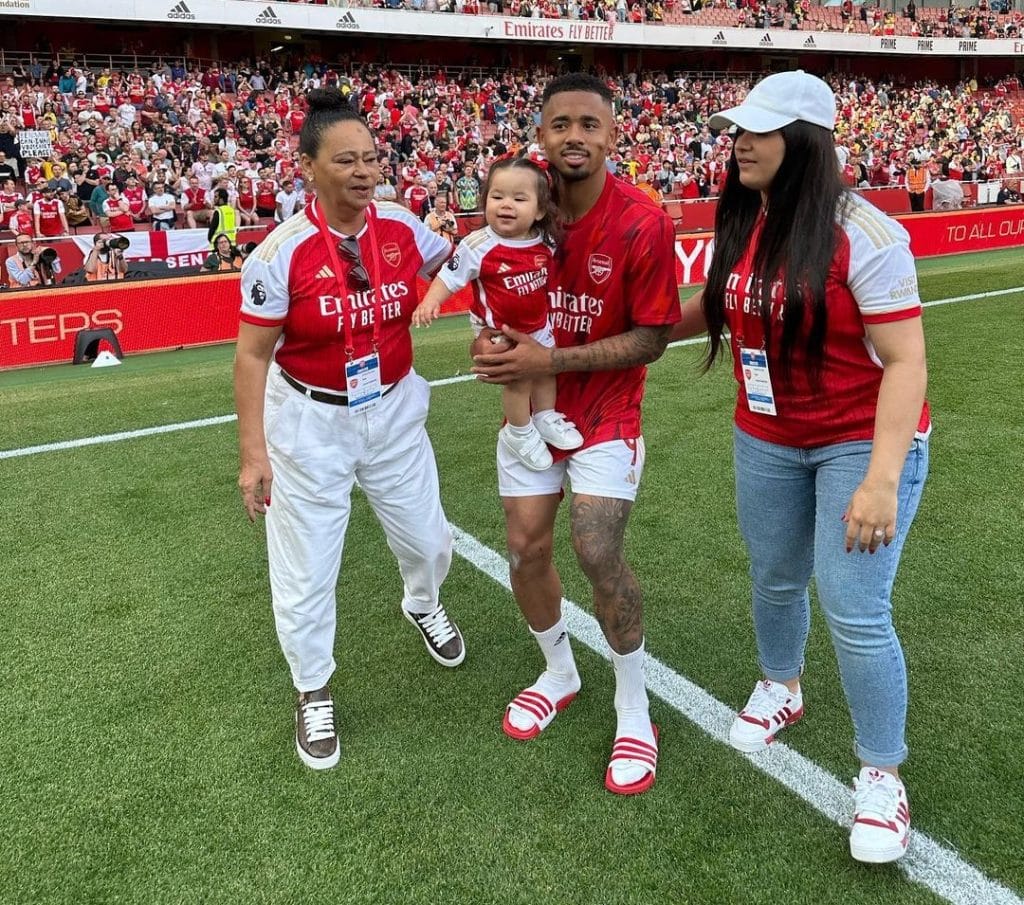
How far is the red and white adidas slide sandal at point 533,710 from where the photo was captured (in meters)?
3.25

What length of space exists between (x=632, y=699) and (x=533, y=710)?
410 mm

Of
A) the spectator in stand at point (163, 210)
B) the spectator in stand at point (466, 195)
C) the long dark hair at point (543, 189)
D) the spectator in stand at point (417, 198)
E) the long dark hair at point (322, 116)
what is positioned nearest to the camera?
the long dark hair at point (543, 189)

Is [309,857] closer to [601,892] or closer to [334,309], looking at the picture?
[601,892]

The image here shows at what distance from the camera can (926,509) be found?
16.8 ft

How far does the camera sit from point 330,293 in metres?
2.97

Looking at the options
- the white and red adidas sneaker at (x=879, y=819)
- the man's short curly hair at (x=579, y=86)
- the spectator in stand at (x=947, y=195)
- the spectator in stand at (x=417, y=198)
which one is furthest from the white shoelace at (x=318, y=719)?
the spectator in stand at (x=947, y=195)

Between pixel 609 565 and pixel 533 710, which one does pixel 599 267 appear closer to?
pixel 609 565

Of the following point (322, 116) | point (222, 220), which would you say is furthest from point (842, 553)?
point (222, 220)

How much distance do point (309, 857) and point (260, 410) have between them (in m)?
1.42

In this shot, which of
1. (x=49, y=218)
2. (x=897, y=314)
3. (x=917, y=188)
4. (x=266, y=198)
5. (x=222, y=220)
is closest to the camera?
(x=897, y=314)

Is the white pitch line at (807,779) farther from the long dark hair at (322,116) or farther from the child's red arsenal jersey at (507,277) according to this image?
the long dark hair at (322,116)

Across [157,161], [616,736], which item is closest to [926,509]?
[616,736]

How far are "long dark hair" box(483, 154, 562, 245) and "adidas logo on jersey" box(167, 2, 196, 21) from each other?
29.5m

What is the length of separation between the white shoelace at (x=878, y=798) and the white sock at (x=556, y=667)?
114 centimetres
